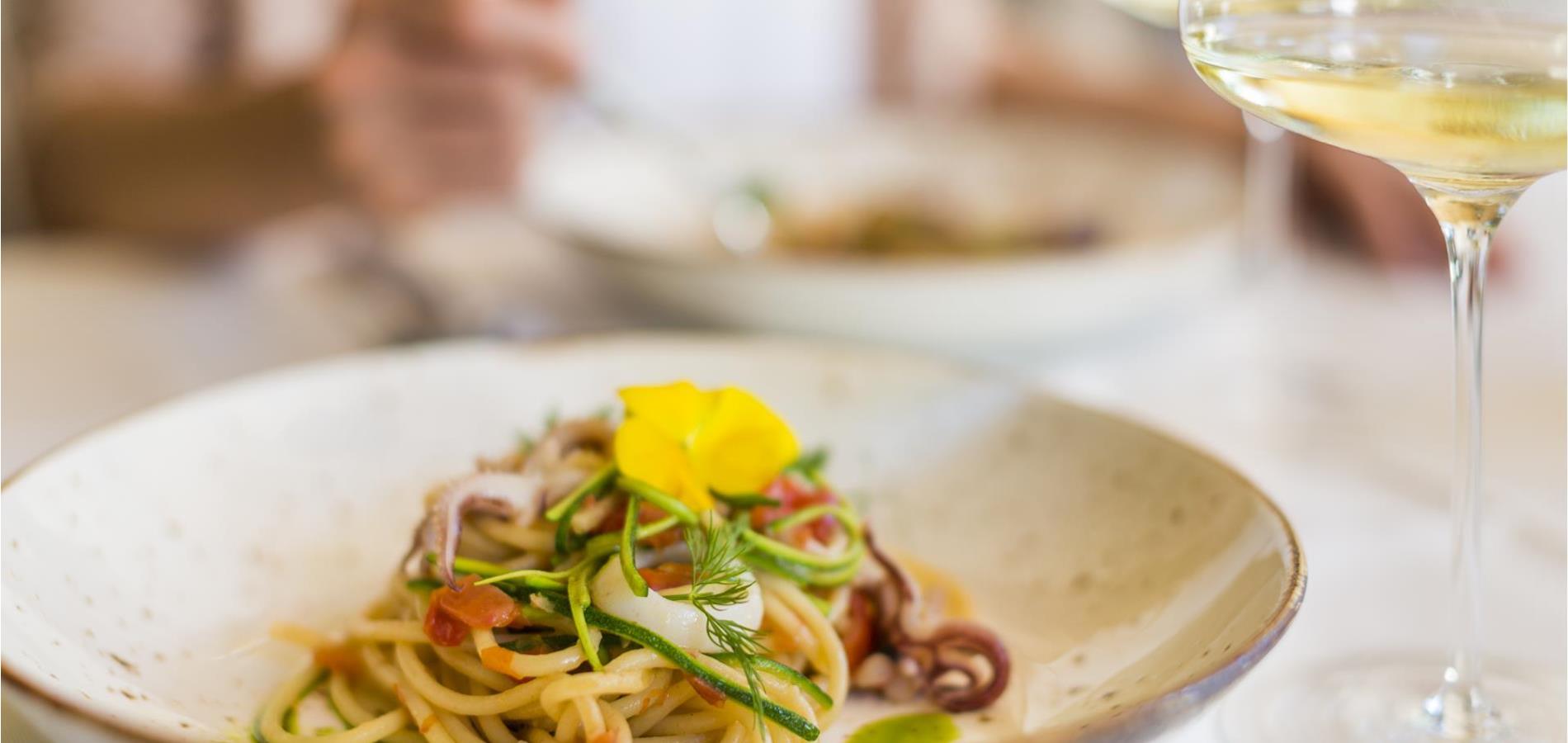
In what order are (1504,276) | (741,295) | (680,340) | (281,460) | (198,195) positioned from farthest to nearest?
(198,195) < (1504,276) < (741,295) < (680,340) < (281,460)

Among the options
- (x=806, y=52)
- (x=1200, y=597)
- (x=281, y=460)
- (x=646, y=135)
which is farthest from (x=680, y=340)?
(x=806, y=52)

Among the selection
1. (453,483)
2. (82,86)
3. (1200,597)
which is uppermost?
(82,86)

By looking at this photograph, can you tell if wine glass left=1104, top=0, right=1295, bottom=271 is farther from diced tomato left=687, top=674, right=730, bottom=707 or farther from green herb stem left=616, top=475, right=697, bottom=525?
diced tomato left=687, top=674, right=730, bottom=707

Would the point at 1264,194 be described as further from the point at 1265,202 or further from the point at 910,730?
the point at 910,730

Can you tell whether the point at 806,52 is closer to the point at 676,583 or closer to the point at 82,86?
the point at 82,86

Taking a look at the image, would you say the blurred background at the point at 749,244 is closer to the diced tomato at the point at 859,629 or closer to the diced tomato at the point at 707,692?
the diced tomato at the point at 859,629

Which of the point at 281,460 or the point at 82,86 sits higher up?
the point at 82,86

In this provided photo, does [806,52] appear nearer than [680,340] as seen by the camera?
No
